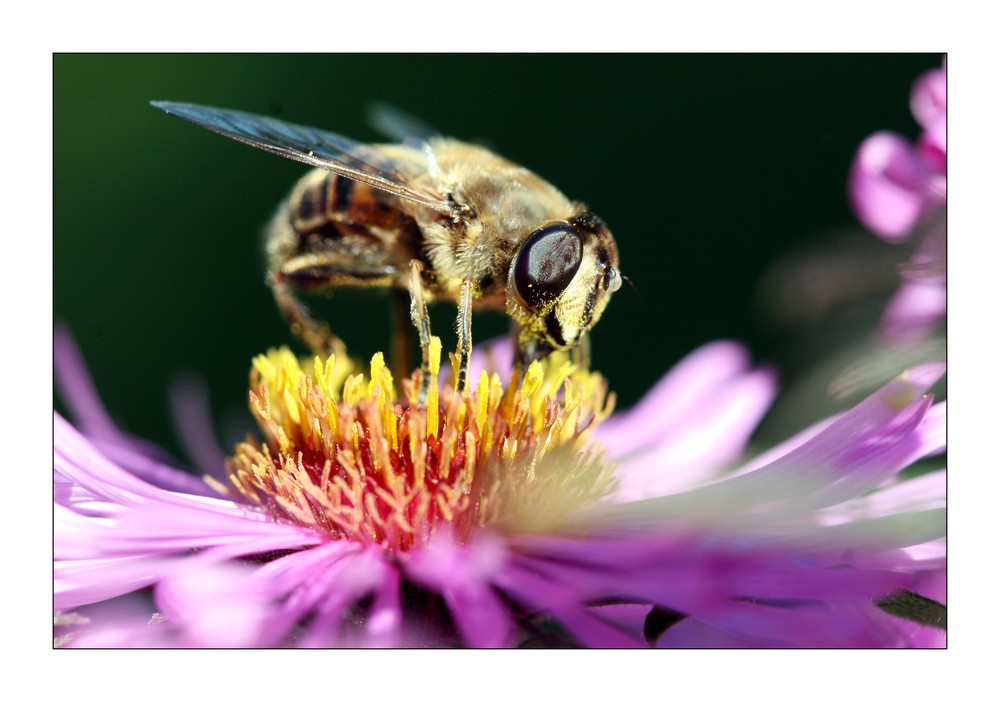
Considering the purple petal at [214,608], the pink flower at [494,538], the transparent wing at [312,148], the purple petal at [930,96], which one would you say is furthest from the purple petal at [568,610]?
the purple petal at [930,96]

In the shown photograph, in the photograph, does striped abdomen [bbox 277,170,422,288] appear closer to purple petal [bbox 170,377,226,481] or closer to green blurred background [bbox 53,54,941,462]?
green blurred background [bbox 53,54,941,462]

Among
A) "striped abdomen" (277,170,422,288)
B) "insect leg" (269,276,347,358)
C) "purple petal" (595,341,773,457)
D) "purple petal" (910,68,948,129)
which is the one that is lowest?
"purple petal" (595,341,773,457)

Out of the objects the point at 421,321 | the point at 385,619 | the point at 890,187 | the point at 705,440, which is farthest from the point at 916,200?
the point at 385,619

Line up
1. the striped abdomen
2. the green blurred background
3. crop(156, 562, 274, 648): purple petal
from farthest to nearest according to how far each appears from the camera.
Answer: the green blurred background → the striped abdomen → crop(156, 562, 274, 648): purple petal

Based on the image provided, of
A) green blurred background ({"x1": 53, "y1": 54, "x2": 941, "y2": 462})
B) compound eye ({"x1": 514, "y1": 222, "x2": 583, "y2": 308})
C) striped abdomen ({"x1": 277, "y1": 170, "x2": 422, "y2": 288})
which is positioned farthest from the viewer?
green blurred background ({"x1": 53, "y1": 54, "x2": 941, "y2": 462})

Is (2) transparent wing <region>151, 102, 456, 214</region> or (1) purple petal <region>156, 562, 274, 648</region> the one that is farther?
(2) transparent wing <region>151, 102, 456, 214</region>

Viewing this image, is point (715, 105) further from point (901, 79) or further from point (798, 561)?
point (798, 561)

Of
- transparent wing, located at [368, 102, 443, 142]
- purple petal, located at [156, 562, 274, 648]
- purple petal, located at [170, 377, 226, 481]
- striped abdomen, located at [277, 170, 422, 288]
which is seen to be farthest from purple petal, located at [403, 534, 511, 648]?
transparent wing, located at [368, 102, 443, 142]

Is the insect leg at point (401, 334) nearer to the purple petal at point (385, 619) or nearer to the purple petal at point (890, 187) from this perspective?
the purple petal at point (385, 619)

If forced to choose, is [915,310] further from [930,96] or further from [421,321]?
[421,321]
